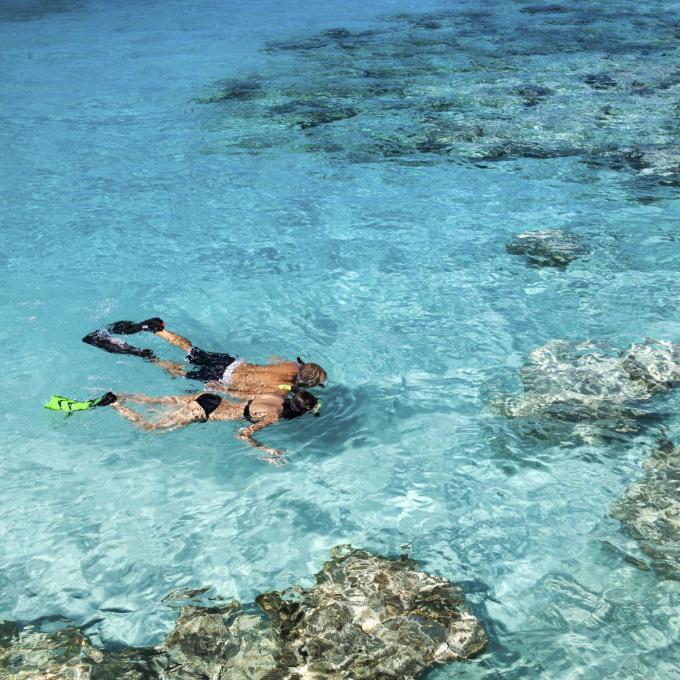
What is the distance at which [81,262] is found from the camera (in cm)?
957

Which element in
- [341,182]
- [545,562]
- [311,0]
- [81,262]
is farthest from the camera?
[311,0]

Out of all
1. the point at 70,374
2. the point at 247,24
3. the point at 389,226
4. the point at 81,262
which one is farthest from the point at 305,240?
the point at 247,24

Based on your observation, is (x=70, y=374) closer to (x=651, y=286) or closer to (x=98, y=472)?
(x=98, y=472)

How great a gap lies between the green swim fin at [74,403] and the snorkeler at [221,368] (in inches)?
31.6

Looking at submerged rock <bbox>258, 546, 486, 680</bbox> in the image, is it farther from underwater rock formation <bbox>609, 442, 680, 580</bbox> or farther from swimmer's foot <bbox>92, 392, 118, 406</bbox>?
swimmer's foot <bbox>92, 392, 118, 406</bbox>

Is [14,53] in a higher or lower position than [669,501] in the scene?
higher

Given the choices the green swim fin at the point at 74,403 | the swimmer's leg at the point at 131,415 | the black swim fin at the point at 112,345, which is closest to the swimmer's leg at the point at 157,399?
the swimmer's leg at the point at 131,415

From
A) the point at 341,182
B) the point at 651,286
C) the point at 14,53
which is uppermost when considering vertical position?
the point at 14,53

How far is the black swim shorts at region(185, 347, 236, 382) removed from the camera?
702 centimetres

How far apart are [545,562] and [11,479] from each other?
4132 millimetres

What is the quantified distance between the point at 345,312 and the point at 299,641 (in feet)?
14.8

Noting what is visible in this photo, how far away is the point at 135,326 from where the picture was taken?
25.2ft

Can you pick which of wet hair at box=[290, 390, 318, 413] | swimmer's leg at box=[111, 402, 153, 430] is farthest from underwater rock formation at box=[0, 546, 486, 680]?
swimmer's leg at box=[111, 402, 153, 430]

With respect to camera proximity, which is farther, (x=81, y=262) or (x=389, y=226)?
(x=389, y=226)
